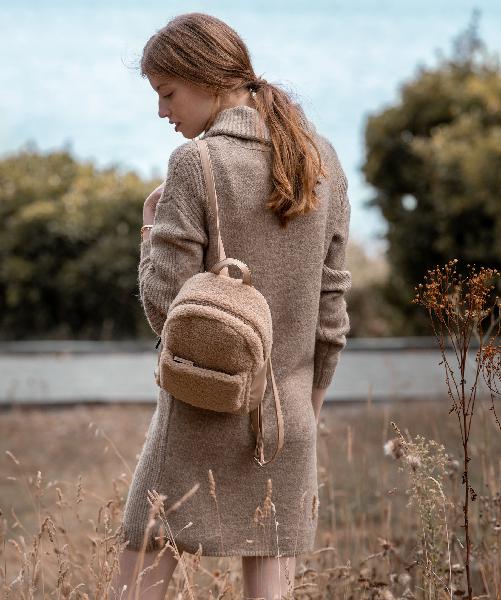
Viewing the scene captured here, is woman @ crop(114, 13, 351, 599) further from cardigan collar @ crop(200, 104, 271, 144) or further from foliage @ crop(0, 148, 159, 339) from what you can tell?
foliage @ crop(0, 148, 159, 339)

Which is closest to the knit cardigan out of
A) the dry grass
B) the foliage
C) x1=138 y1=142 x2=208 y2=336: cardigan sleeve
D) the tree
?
x1=138 y1=142 x2=208 y2=336: cardigan sleeve

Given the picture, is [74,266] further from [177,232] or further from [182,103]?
[177,232]

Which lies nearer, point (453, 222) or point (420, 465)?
point (420, 465)

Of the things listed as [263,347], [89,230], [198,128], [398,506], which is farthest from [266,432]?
[89,230]

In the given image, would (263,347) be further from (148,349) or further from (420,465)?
(148,349)

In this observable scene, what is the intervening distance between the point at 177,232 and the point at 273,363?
1.20 feet

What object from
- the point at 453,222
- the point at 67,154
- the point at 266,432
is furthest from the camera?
the point at 67,154

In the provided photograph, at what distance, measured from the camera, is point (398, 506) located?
5016 mm

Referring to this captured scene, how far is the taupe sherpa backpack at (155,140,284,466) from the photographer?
6.37 ft

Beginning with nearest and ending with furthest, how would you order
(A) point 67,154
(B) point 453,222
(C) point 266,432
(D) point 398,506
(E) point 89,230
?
(C) point 266,432
(D) point 398,506
(B) point 453,222
(E) point 89,230
(A) point 67,154

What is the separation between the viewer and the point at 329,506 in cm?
331

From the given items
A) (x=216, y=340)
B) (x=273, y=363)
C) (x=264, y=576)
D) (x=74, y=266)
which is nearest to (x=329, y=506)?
(x=264, y=576)

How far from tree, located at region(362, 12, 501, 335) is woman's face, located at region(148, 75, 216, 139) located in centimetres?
609

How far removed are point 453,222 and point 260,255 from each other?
6.71 m
